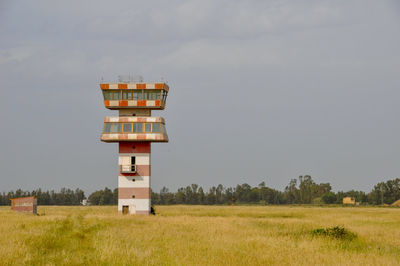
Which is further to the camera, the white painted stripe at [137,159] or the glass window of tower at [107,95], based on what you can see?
the glass window of tower at [107,95]

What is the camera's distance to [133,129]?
7050 cm

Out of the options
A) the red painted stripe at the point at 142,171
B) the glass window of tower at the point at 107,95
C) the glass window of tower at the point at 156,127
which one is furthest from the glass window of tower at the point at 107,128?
the glass window of tower at the point at 156,127

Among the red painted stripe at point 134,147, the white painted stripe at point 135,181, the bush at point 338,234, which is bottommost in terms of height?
the bush at point 338,234

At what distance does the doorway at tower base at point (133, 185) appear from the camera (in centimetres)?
7025

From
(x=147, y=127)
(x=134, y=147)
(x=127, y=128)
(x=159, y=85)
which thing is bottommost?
(x=134, y=147)

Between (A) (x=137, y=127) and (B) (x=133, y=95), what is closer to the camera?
(A) (x=137, y=127)

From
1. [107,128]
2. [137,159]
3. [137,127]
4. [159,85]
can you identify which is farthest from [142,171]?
[159,85]

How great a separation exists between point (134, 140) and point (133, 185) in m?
6.13

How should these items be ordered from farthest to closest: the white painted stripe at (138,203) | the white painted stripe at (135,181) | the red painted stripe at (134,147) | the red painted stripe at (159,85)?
the red painted stripe at (159,85)
the red painted stripe at (134,147)
the white painted stripe at (135,181)
the white painted stripe at (138,203)

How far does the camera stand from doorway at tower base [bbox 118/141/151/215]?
230 ft

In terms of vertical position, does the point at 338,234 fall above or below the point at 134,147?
below

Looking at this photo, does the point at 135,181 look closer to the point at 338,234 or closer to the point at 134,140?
the point at 134,140

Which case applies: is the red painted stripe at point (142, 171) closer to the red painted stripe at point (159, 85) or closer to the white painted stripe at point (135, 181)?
the white painted stripe at point (135, 181)

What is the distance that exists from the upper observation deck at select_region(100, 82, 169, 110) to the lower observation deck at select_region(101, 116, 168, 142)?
2196mm
